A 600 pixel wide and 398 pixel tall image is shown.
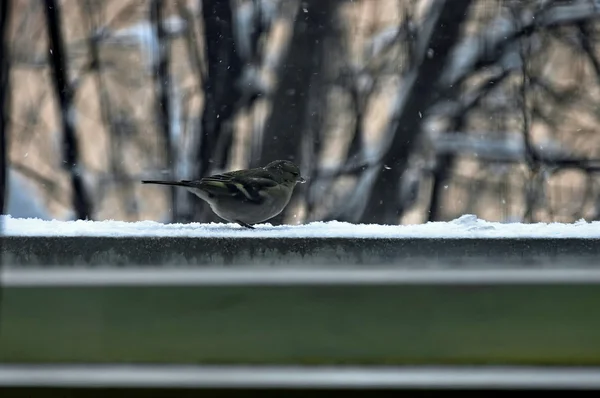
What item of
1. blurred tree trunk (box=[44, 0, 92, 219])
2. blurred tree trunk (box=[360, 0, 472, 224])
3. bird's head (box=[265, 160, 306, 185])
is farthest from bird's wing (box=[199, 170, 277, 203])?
blurred tree trunk (box=[44, 0, 92, 219])

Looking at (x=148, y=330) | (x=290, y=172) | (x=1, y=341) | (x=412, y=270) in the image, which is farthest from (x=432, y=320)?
(x=290, y=172)

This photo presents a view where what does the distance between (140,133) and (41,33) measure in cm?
117

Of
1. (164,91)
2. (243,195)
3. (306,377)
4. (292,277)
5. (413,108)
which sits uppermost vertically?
(164,91)

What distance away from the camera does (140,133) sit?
7.53 m

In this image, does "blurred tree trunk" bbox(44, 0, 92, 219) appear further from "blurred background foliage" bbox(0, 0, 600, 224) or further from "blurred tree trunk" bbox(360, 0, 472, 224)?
"blurred tree trunk" bbox(360, 0, 472, 224)

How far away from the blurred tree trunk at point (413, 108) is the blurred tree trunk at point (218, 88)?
110 cm

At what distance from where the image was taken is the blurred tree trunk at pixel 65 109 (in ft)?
24.3

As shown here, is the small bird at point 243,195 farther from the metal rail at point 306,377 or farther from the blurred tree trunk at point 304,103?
the blurred tree trunk at point 304,103

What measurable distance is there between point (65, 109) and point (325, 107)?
1.86m

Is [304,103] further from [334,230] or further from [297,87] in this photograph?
[334,230]

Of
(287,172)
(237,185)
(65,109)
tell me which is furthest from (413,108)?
(237,185)

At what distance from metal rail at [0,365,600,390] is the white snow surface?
0.31m

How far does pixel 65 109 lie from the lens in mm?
7508
